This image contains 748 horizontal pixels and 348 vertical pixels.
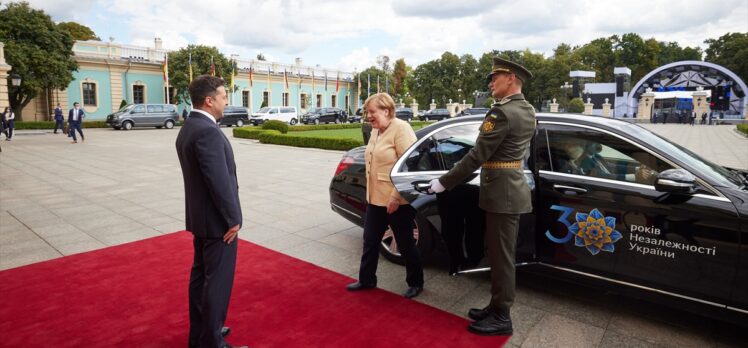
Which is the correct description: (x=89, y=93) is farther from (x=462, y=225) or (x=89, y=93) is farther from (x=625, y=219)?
(x=625, y=219)

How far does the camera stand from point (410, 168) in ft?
13.7

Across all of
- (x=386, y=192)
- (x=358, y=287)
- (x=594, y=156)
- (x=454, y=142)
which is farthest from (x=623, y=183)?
(x=358, y=287)

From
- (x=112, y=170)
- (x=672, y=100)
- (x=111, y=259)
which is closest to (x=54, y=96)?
(x=112, y=170)

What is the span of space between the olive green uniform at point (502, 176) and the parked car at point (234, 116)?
3398cm

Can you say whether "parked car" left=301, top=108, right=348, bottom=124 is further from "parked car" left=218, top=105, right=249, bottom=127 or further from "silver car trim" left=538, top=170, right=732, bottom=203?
"silver car trim" left=538, top=170, right=732, bottom=203

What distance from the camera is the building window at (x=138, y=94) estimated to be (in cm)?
4009

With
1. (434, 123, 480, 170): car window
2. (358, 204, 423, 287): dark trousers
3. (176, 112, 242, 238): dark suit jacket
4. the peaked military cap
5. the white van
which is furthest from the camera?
the white van

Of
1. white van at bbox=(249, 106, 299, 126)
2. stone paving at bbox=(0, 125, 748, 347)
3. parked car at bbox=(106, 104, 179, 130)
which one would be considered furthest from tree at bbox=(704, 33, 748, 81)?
stone paving at bbox=(0, 125, 748, 347)

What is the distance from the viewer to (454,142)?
4.29m

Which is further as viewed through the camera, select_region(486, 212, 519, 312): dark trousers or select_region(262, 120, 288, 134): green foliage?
select_region(262, 120, 288, 134): green foliage

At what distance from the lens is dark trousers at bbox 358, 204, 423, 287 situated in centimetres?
381

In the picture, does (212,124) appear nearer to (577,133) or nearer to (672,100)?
(577,133)

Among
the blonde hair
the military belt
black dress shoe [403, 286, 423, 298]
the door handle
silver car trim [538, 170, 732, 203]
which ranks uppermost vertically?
the blonde hair

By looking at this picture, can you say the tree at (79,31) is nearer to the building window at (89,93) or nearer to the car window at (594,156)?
the building window at (89,93)
